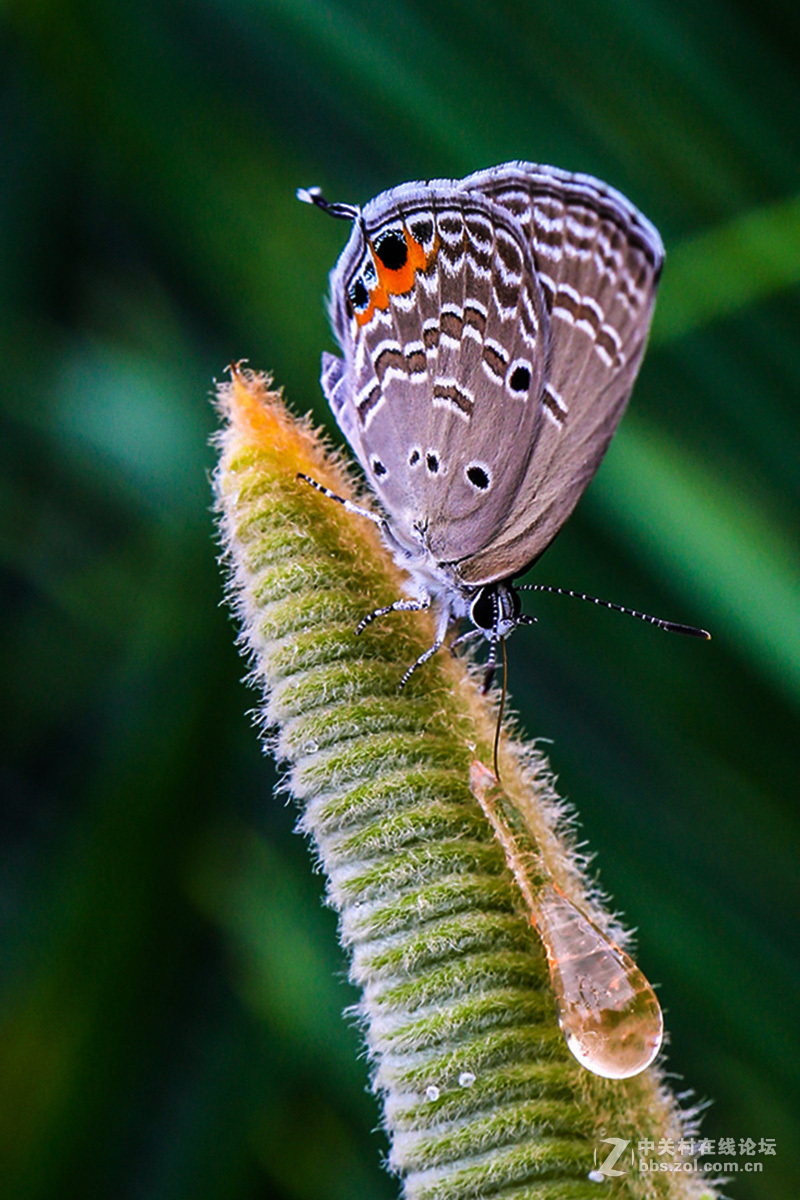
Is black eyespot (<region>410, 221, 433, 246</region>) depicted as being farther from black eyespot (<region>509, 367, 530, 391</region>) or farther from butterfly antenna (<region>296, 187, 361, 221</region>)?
black eyespot (<region>509, 367, 530, 391</region>)

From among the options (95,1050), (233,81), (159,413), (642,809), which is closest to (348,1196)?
(95,1050)

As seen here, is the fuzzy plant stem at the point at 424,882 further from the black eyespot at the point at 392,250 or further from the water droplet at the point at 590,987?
the black eyespot at the point at 392,250

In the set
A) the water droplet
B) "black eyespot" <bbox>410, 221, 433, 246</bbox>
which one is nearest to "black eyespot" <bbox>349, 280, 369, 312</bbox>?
"black eyespot" <bbox>410, 221, 433, 246</bbox>

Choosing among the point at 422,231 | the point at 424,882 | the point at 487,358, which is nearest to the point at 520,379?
the point at 487,358

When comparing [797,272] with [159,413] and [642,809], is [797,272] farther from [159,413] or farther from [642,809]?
[159,413]

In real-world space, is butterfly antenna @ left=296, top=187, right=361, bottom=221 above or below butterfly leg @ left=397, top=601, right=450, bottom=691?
above

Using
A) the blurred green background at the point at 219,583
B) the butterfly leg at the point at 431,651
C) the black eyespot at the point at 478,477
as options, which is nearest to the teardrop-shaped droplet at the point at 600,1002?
the butterfly leg at the point at 431,651
